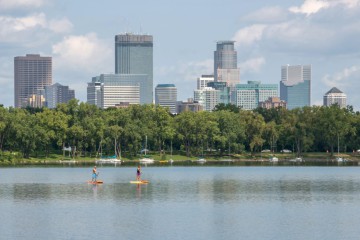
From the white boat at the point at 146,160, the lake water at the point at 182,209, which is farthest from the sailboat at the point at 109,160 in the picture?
the lake water at the point at 182,209

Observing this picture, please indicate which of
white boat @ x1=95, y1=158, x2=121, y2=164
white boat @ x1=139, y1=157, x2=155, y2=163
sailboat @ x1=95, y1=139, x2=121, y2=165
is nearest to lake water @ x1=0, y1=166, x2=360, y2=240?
white boat @ x1=95, y1=158, x2=121, y2=164

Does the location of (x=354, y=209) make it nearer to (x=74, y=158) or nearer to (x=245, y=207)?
(x=245, y=207)

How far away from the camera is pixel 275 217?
6906 cm

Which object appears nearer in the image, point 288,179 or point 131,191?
point 131,191

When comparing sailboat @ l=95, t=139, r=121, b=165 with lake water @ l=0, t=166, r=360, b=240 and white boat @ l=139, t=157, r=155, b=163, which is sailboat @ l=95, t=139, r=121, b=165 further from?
lake water @ l=0, t=166, r=360, b=240

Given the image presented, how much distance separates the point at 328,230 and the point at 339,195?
28252 mm

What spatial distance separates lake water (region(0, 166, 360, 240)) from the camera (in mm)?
60844

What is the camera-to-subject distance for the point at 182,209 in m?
75.1

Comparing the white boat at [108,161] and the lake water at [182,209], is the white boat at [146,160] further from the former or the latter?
the lake water at [182,209]

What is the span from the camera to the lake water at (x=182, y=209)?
60844 millimetres

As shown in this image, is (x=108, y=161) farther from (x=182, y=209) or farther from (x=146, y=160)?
(x=182, y=209)

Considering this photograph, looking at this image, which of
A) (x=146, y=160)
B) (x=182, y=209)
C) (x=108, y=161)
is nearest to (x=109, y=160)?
(x=108, y=161)

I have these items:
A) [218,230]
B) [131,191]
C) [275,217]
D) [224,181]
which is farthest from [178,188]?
A: [218,230]

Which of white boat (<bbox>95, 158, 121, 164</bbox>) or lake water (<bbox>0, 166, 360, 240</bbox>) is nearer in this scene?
lake water (<bbox>0, 166, 360, 240</bbox>)
